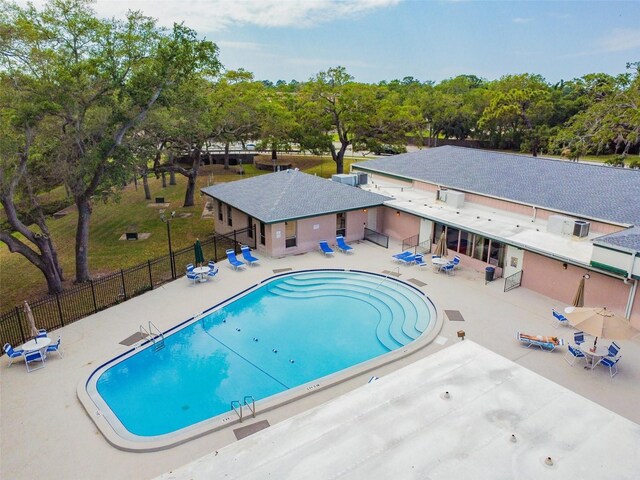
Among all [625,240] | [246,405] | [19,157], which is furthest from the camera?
[19,157]

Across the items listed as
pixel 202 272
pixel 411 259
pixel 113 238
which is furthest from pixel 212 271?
pixel 113 238

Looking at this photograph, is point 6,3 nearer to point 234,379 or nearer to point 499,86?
point 234,379

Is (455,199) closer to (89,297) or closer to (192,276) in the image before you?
(192,276)

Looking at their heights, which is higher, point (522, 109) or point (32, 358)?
point (522, 109)

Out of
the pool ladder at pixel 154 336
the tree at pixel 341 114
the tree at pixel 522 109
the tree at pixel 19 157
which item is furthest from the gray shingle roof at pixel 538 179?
the tree at pixel 522 109

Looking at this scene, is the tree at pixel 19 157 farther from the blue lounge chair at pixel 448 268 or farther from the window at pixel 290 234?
the blue lounge chair at pixel 448 268

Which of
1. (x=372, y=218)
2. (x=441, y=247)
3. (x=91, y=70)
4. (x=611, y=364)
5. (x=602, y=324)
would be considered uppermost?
(x=91, y=70)

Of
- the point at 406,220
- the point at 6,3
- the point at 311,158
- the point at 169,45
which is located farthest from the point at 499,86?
the point at 6,3

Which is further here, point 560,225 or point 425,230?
point 425,230
